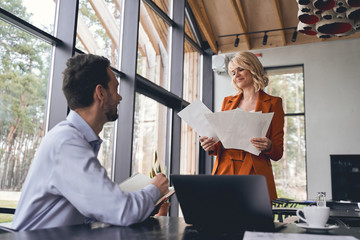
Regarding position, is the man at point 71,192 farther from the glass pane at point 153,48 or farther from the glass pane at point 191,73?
the glass pane at point 191,73

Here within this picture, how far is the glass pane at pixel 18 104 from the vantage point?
2.81 m

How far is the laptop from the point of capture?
100 centimetres

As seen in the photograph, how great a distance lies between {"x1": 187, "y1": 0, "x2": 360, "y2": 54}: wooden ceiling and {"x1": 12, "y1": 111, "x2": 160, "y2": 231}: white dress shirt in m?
5.78

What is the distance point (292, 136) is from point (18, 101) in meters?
5.03

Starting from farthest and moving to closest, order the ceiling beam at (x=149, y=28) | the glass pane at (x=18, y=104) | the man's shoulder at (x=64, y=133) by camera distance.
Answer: the ceiling beam at (x=149, y=28)
the glass pane at (x=18, y=104)
the man's shoulder at (x=64, y=133)

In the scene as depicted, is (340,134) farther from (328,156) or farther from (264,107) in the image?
(264,107)

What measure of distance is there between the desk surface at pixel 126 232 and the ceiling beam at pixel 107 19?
333 centimetres

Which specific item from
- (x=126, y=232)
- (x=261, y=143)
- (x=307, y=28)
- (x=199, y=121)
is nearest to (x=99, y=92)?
(x=126, y=232)

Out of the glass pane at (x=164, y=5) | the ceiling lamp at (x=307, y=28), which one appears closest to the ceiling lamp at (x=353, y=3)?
the ceiling lamp at (x=307, y=28)

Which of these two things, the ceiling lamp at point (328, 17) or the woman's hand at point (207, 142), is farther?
the ceiling lamp at point (328, 17)

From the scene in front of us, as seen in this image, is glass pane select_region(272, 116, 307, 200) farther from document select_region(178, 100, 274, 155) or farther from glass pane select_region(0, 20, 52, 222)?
document select_region(178, 100, 274, 155)

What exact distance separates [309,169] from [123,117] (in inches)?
147

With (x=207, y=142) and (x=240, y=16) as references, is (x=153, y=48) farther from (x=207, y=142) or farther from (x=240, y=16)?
(x=207, y=142)

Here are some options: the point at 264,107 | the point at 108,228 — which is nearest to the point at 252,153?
the point at 264,107
